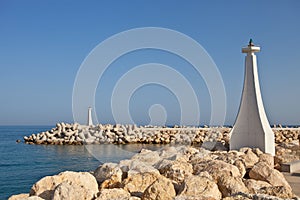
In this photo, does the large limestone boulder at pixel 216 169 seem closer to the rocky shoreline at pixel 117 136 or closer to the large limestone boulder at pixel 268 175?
the large limestone boulder at pixel 268 175

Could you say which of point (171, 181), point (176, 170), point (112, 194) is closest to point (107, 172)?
point (176, 170)

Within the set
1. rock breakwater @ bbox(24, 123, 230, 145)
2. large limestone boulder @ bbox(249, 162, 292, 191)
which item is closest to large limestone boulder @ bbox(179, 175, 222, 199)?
large limestone boulder @ bbox(249, 162, 292, 191)

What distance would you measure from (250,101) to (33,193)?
724 cm

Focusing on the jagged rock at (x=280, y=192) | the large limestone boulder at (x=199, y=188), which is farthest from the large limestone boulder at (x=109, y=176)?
the jagged rock at (x=280, y=192)

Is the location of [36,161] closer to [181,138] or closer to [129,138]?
[129,138]

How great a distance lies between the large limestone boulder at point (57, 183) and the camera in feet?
15.2

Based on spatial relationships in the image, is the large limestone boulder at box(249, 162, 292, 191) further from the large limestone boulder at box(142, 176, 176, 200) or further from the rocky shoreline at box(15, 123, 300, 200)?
Answer: the large limestone boulder at box(142, 176, 176, 200)

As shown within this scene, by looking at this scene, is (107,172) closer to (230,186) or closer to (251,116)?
(230,186)

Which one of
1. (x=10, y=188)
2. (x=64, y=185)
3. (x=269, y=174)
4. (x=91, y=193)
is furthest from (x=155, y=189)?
(x=10, y=188)

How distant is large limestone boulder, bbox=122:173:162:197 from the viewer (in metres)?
4.63

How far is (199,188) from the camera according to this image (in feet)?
13.8

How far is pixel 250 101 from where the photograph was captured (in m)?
10.1

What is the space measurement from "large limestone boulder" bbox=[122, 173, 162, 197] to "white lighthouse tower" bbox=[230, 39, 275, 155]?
581cm

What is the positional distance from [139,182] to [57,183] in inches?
45.2
